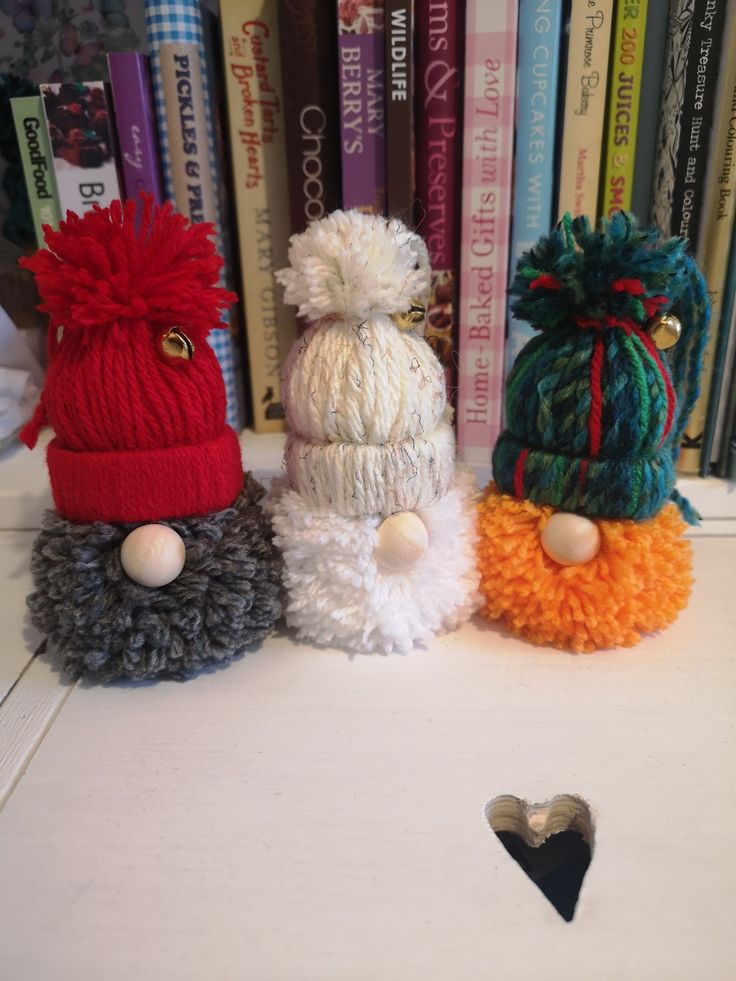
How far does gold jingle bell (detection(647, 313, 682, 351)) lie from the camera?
1.49 ft

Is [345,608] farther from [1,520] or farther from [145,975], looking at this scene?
[1,520]

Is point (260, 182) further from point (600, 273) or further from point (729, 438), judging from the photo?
point (729, 438)

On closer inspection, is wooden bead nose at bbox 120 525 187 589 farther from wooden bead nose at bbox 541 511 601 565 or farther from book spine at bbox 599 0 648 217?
book spine at bbox 599 0 648 217

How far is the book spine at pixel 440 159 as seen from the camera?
55cm

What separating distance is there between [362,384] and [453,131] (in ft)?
0.88

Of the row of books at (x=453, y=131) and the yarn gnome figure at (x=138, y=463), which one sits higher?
the row of books at (x=453, y=131)

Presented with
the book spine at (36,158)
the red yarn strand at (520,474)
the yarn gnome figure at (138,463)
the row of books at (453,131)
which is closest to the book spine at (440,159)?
the row of books at (453,131)

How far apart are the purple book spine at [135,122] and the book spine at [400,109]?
199mm

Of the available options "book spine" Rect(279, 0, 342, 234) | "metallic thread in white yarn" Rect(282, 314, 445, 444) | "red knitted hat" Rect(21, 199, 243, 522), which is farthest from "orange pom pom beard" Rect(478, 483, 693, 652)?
"book spine" Rect(279, 0, 342, 234)

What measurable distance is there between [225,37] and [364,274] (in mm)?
306

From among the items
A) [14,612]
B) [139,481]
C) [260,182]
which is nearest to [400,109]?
[260,182]

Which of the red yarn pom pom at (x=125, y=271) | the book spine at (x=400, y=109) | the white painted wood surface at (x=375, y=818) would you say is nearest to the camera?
the white painted wood surface at (x=375, y=818)

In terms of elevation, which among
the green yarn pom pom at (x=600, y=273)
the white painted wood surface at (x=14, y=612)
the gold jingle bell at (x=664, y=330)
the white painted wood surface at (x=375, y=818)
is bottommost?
the white painted wood surface at (x=375, y=818)

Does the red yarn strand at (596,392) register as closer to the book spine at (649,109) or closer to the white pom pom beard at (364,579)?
the white pom pom beard at (364,579)
